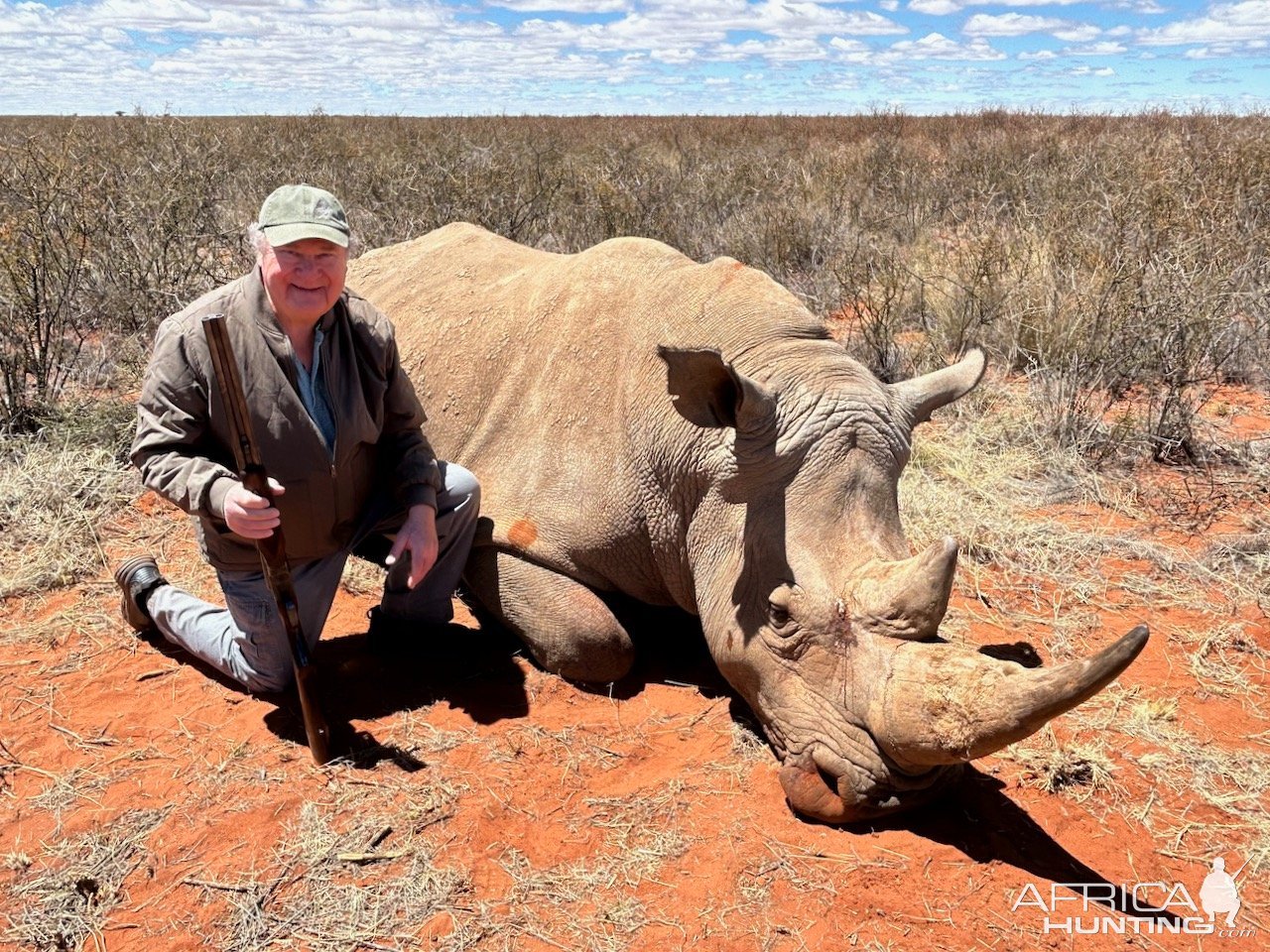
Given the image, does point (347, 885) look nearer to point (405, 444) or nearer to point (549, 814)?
point (549, 814)

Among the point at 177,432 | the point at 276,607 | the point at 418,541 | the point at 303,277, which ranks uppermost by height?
the point at 303,277

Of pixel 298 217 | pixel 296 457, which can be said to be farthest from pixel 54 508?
pixel 298 217

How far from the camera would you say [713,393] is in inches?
132

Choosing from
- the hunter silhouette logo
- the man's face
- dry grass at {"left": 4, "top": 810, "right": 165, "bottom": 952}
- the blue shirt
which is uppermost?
the man's face

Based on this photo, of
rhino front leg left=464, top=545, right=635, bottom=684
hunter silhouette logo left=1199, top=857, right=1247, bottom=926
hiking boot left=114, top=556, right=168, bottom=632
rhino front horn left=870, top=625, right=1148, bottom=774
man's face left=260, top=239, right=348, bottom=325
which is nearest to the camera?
rhino front horn left=870, top=625, right=1148, bottom=774

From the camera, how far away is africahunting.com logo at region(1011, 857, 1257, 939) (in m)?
2.91

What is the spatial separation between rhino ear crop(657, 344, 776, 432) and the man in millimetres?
1164

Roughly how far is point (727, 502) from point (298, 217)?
5.91ft

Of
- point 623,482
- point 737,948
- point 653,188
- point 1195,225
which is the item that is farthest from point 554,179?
point 737,948

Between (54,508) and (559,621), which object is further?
(54,508)

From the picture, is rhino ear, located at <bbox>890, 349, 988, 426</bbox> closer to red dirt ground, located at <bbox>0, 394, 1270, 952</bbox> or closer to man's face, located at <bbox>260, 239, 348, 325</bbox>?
red dirt ground, located at <bbox>0, 394, 1270, 952</bbox>

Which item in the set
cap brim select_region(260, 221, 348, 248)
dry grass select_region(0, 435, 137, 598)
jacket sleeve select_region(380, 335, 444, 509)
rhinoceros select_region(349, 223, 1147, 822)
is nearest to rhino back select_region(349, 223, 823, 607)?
rhinoceros select_region(349, 223, 1147, 822)

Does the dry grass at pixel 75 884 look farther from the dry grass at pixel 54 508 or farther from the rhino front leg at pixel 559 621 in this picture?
the dry grass at pixel 54 508

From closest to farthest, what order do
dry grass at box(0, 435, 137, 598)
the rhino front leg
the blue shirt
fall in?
the blue shirt → the rhino front leg → dry grass at box(0, 435, 137, 598)
